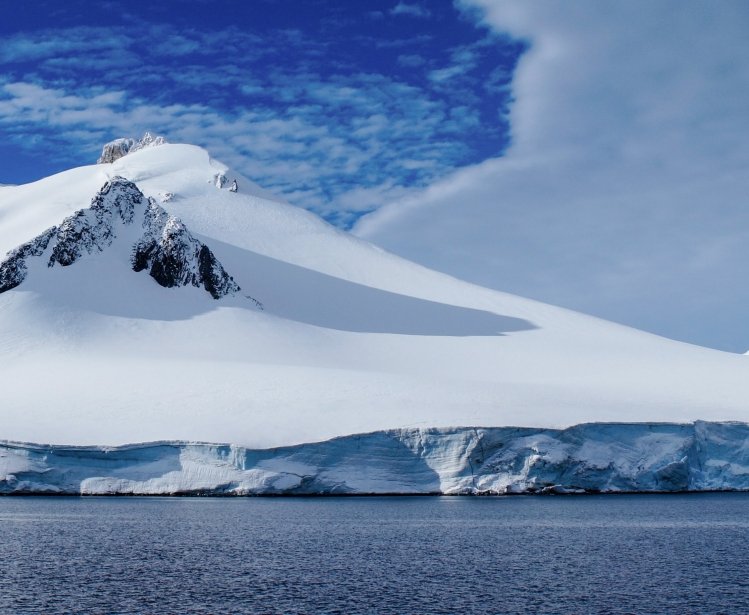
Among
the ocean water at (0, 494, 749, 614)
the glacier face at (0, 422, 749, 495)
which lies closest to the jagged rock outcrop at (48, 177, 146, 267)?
the glacier face at (0, 422, 749, 495)

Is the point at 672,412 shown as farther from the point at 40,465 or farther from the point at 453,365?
the point at 40,465

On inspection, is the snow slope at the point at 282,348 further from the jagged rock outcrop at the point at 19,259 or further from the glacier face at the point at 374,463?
the jagged rock outcrop at the point at 19,259

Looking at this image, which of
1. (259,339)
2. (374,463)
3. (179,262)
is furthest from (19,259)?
(374,463)

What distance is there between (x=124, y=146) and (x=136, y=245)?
33197 millimetres

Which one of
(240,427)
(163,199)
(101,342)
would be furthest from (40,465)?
(163,199)

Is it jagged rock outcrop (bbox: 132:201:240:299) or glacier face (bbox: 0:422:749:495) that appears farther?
jagged rock outcrop (bbox: 132:201:240:299)

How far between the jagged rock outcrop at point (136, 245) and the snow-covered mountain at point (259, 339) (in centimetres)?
10

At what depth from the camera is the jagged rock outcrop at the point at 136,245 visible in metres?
57.3

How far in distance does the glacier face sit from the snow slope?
2.16ft

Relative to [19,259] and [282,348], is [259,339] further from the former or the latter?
[19,259]

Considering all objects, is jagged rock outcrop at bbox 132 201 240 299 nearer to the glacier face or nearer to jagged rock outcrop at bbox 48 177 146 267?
jagged rock outcrop at bbox 48 177 146 267

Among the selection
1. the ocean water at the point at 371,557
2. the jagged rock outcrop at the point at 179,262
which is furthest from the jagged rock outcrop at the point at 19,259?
the ocean water at the point at 371,557

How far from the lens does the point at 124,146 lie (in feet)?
294

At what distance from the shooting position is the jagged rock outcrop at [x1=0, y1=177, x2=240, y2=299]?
188ft
